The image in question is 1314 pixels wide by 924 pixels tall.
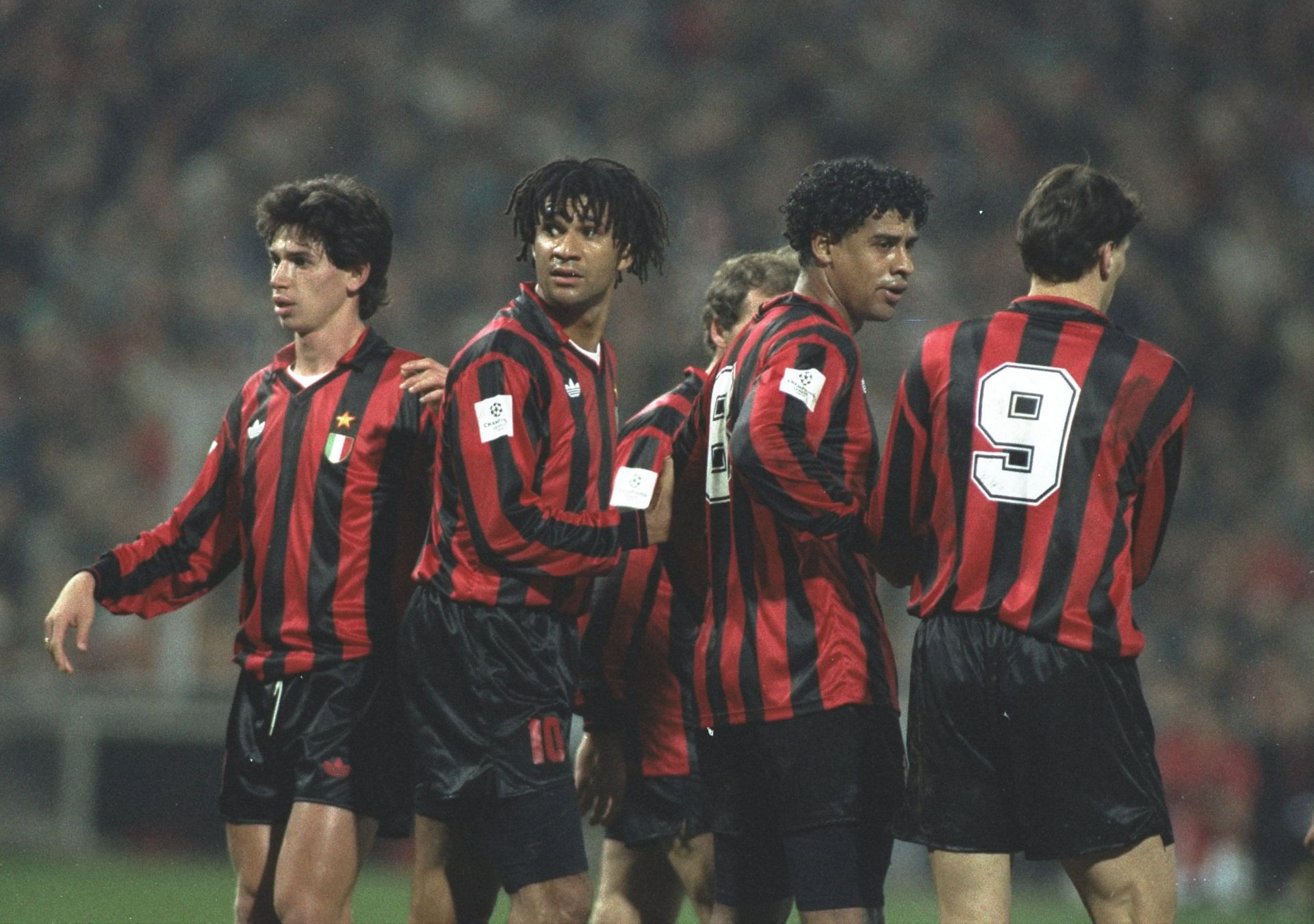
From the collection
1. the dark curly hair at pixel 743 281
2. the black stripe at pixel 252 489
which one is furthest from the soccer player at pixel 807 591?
the black stripe at pixel 252 489

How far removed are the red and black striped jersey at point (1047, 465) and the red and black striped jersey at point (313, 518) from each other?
139 cm

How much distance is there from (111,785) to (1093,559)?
24.0ft

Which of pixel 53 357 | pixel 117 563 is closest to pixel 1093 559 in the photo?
pixel 117 563

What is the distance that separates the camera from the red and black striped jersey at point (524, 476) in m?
3.84

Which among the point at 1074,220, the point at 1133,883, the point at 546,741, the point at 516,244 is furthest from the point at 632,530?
the point at 516,244

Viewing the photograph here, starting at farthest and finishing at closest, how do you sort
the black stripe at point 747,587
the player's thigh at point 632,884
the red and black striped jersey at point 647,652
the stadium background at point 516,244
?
the stadium background at point 516,244 → the player's thigh at point 632,884 → the red and black striped jersey at point 647,652 → the black stripe at point 747,587

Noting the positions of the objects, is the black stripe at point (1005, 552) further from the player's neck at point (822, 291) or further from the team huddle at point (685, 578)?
the player's neck at point (822, 291)

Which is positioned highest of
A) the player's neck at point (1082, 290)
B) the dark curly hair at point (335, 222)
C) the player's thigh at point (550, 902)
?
the dark curly hair at point (335, 222)

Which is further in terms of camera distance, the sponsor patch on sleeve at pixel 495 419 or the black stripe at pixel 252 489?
the black stripe at pixel 252 489

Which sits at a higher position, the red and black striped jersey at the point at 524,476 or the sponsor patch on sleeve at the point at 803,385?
the sponsor patch on sleeve at the point at 803,385

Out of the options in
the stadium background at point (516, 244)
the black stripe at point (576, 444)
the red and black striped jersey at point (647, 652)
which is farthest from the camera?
the stadium background at point (516, 244)

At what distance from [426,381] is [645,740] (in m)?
1.13

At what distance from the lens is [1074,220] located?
3586 millimetres

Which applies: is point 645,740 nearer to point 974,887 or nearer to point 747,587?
point 747,587
